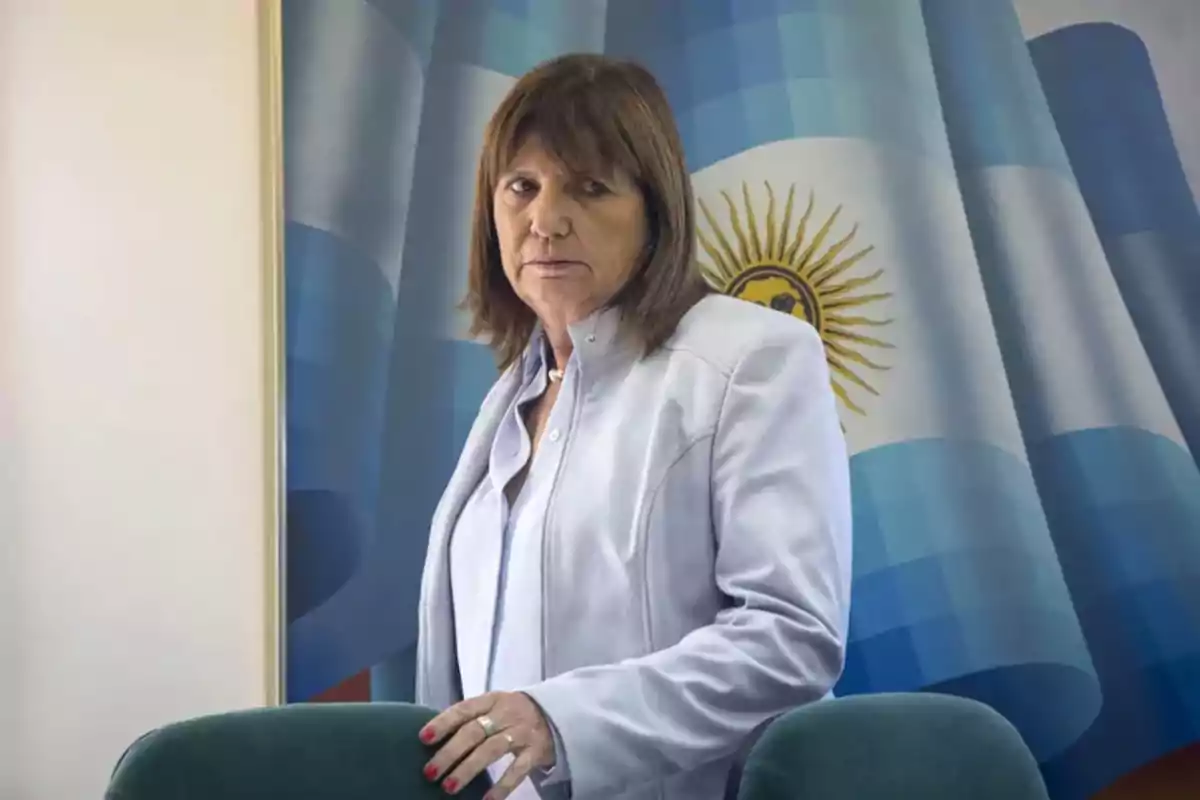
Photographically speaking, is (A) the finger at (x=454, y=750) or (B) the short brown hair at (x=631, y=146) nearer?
(A) the finger at (x=454, y=750)

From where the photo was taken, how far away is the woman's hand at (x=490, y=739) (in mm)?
1022

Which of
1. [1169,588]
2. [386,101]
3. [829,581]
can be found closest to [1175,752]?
[1169,588]

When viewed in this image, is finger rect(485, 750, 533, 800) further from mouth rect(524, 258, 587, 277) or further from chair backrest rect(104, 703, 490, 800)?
mouth rect(524, 258, 587, 277)

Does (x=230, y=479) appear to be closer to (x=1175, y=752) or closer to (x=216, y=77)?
(x=216, y=77)

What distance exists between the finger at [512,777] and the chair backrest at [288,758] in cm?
5

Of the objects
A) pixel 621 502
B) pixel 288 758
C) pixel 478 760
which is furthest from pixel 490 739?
pixel 621 502

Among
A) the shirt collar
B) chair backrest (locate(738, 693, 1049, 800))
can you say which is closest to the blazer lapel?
the shirt collar

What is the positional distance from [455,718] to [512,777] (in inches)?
2.8

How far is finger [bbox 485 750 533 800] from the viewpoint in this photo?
1.02m

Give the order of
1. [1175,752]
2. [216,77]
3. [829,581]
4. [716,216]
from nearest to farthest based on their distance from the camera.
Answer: [829,581]
[1175,752]
[716,216]
[216,77]

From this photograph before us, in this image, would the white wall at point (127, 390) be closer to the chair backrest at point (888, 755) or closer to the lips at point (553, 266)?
the lips at point (553, 266)

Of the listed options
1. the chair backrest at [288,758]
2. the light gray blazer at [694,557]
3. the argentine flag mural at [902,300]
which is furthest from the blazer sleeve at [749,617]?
the argentine flag mural at [902,300]

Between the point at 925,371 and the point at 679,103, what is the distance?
1.71ft

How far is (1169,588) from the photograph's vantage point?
62.5 inches
